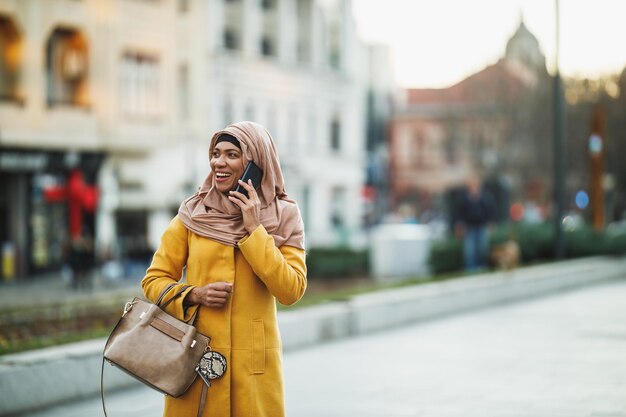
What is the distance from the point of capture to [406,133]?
95.1 meters

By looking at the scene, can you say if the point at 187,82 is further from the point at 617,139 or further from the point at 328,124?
the point at 617,139

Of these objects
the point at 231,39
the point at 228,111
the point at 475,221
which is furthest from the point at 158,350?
the point at 231,39

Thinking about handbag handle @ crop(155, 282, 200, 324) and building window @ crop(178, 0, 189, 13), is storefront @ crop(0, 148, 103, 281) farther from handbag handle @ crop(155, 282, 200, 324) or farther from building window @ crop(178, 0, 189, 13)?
handbag handle @ crop(155, 282, 200, 324)

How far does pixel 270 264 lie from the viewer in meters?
4.70

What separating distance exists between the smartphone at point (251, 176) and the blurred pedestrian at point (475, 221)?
17.2m

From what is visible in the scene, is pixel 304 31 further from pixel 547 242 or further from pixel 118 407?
pixel 118 407

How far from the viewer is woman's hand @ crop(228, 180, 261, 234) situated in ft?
15.6

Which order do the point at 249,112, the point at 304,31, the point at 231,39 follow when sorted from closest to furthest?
1. the point at 231,39
2. the point at 249,112
3. the point at 304,31

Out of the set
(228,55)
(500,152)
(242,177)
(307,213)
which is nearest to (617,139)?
(500,152)

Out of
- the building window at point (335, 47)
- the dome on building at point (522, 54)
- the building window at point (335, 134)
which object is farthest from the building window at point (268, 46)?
the dome on building at point (522, 54)

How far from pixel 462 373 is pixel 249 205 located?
6317 millimetres

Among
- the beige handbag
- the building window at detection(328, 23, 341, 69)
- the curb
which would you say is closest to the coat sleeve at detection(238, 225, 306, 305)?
the beige handbag

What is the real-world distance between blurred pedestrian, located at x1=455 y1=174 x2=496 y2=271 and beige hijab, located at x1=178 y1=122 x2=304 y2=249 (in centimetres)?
1712

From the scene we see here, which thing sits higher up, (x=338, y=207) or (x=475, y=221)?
(x=475, y=221)
